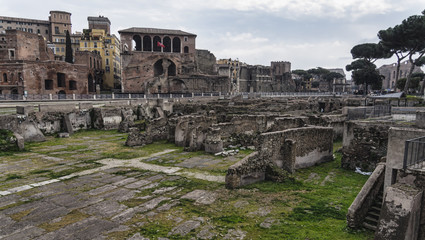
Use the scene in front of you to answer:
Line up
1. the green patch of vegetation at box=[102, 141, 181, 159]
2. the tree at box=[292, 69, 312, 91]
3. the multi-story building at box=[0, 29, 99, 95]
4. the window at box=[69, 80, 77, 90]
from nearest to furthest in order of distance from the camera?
the green patch of vegetation at box=[102, 141, 181, 159], the multi-story building at box=[0, 29, 99, 95], the window at box=[69, 80, 77, 90], the tree at box=[292, 69, 312, 91]

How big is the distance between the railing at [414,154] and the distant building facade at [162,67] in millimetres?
48229

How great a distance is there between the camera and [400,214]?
5.85 metres

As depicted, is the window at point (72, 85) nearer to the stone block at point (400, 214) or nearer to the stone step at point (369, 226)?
the stone step at point (369, 226)

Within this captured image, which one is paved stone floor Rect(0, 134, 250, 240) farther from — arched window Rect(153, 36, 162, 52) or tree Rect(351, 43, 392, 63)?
tree Rect(351, 43, 392, 63)

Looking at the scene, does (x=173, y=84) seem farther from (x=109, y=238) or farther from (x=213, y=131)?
(x=109, y=238)

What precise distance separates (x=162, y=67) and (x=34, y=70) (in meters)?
24.6

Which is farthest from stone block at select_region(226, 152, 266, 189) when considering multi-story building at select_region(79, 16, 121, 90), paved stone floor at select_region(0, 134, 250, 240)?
multi-story building at select_region(79, 16, 121, 90)

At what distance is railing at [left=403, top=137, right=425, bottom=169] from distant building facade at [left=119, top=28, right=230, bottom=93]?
48229 millimetres

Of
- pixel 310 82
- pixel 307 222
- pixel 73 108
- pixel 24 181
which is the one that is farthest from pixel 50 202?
pixel 310 82

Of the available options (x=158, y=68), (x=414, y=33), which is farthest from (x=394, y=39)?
(x=158, y=68)

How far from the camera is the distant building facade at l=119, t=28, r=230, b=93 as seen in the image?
54500 mm

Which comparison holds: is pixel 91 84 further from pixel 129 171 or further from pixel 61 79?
pixel 129 171

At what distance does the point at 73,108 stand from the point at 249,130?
15935 mm

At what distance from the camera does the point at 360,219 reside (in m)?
7.34
